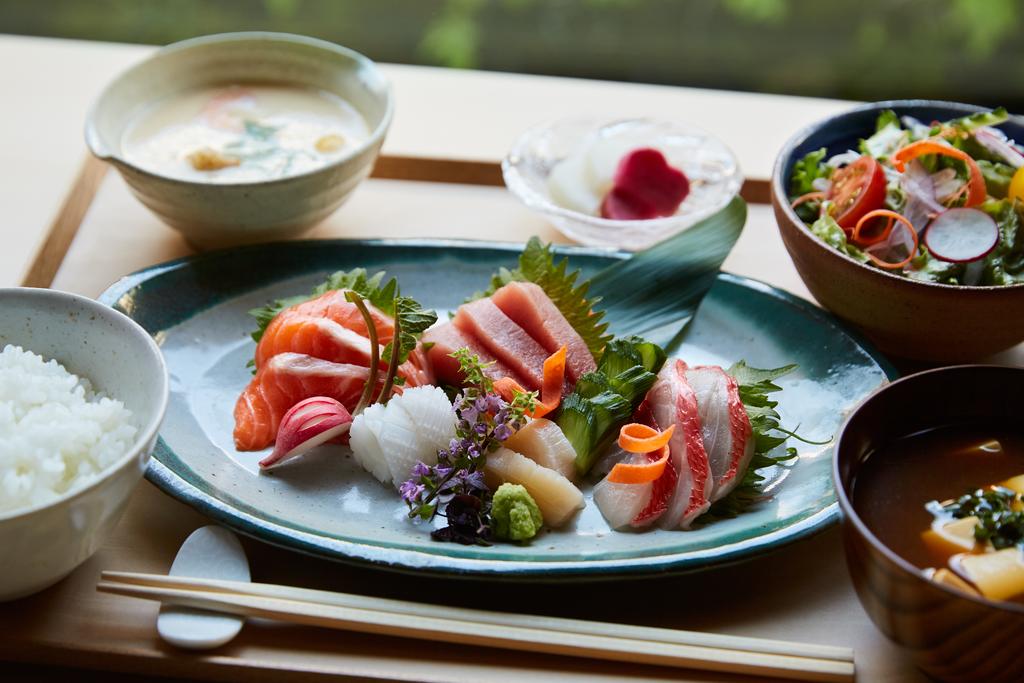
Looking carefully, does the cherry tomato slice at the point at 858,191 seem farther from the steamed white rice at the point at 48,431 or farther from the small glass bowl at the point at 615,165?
the steamed white rice at the point at 48,431

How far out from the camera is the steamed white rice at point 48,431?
1623 mm

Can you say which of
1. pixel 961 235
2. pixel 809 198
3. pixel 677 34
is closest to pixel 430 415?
pixel 809 198

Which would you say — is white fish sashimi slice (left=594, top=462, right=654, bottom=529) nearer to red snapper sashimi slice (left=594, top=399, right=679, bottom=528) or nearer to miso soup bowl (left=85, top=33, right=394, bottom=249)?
red snapper sashimi slice (left=594, top=399, right=679, bottom=528)

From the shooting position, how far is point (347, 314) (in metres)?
2.14

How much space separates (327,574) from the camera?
1794mm

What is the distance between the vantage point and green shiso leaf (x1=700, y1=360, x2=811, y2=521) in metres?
1.90

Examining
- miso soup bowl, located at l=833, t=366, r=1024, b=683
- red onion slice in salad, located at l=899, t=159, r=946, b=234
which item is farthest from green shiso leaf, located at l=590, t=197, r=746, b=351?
miso soup bowl, located at l=833, t=366, r=1024, b=683

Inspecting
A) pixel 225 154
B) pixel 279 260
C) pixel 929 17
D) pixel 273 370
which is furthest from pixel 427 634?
pixel 929 17

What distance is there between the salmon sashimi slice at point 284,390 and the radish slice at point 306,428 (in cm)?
5

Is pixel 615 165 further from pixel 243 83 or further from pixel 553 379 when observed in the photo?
pixel 243 83

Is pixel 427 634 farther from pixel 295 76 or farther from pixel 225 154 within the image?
pixel 295 76

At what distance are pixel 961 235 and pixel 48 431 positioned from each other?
1.65 m

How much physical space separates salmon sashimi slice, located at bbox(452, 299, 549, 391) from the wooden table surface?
440mm

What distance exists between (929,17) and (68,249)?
317 centimetres
